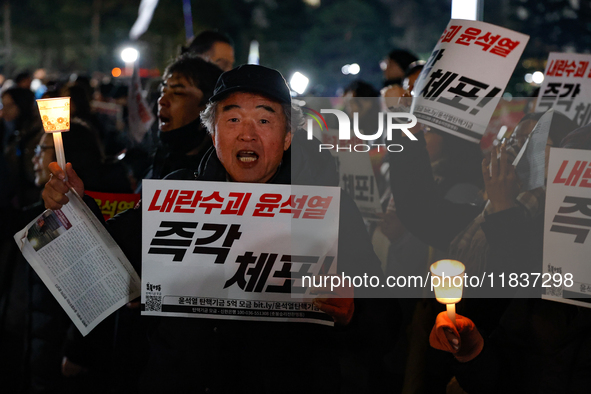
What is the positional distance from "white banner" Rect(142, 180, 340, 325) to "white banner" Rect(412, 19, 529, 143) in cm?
80

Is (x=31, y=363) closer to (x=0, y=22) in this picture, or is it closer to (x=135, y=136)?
(x=135, y=136)

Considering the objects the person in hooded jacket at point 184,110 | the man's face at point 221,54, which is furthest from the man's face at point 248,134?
the man's face at point 221,54

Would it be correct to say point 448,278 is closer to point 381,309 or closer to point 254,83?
point 381,309

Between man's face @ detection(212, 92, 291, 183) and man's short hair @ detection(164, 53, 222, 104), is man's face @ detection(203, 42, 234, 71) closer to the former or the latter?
man's short hair @ detection(164, 53, 222, 104)

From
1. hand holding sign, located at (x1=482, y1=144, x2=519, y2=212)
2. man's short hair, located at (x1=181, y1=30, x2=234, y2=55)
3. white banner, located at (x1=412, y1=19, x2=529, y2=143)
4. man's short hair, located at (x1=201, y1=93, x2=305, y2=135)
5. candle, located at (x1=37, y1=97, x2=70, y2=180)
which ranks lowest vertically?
hand holding sign, located at (x1=482, y1=144, x2=519, y2=212)

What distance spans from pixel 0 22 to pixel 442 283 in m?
42.8

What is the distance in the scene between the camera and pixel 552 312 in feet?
7.55

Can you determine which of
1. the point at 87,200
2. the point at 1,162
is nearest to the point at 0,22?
the point at 1,162

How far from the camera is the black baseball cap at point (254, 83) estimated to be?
223 cm

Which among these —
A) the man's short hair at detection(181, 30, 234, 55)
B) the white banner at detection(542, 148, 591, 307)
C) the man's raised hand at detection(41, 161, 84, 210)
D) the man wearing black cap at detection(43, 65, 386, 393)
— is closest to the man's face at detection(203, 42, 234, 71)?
the man's short hair at detection(181, 30, 234, 55)

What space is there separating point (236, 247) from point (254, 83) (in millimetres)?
655

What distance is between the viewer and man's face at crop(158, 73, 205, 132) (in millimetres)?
3082

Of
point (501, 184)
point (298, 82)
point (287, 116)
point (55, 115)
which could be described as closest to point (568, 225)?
point (501, 184)

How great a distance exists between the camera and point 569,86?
11.3 ft
